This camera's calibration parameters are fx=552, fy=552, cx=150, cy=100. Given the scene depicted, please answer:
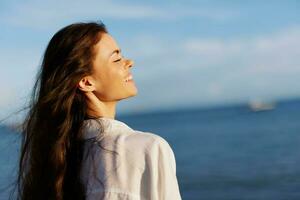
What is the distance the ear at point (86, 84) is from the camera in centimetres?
183

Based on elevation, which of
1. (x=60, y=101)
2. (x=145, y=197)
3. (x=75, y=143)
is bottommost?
(x=145, y=197)

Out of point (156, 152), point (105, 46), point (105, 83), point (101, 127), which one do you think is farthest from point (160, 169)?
point (105, 46)

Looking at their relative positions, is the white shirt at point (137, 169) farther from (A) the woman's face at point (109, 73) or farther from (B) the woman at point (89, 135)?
(A) the woman's face at point (109, 73)

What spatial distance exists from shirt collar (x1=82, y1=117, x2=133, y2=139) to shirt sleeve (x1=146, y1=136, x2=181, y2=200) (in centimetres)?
13

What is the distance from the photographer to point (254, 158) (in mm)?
22016

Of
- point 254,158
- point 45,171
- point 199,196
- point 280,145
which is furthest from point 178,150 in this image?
A: point 45,171

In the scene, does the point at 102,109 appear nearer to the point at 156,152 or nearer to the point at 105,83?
the point at 105,83

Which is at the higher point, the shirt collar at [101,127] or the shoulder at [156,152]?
the shirt collar at [101,127]

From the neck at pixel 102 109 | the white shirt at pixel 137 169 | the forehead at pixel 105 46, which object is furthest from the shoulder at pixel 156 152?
the forehead at pixel 105 46

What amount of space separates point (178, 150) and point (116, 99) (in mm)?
27817

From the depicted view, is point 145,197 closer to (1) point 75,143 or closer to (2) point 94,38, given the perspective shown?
(1) point 75,143

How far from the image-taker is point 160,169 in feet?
5.55

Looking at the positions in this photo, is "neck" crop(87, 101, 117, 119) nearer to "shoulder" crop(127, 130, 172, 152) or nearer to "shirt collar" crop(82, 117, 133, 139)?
"shirt collar" crop(82, 117, 133, 139)

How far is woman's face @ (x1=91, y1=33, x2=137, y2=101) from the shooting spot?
185 centimetres
